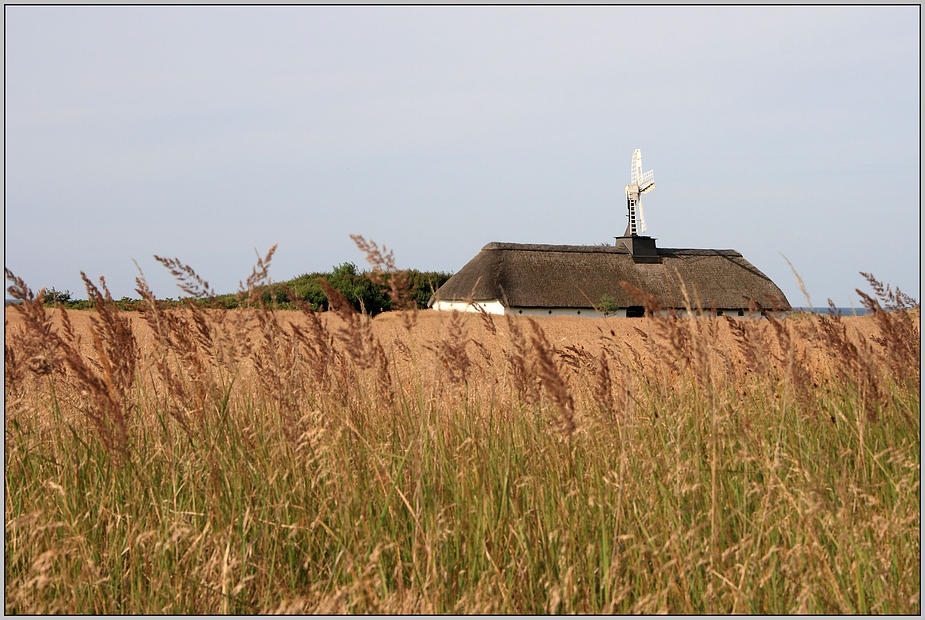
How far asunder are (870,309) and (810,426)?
535 mm

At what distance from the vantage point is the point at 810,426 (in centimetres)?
304

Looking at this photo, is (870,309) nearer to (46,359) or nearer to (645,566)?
(645,566)

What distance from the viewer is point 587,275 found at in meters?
28.8

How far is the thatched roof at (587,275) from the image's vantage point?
2714cm

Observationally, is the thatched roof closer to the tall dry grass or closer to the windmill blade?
the windmill blade

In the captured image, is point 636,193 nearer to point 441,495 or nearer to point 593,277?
point 593,277

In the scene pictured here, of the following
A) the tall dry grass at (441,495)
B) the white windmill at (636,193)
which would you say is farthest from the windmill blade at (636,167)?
the tall dry grass at (441,495)

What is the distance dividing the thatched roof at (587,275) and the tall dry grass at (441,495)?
75.8 ft

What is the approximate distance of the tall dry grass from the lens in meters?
2.15

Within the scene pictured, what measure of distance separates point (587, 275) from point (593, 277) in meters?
0.25

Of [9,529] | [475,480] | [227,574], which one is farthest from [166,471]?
[475,480]

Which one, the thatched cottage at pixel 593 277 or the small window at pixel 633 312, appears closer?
the thatched cottage at pixel 593 277

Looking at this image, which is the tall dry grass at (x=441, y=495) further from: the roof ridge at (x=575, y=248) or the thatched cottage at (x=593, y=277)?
the roof ridge at (x=575, y=248)

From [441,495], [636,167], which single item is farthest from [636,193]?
[441,495]
